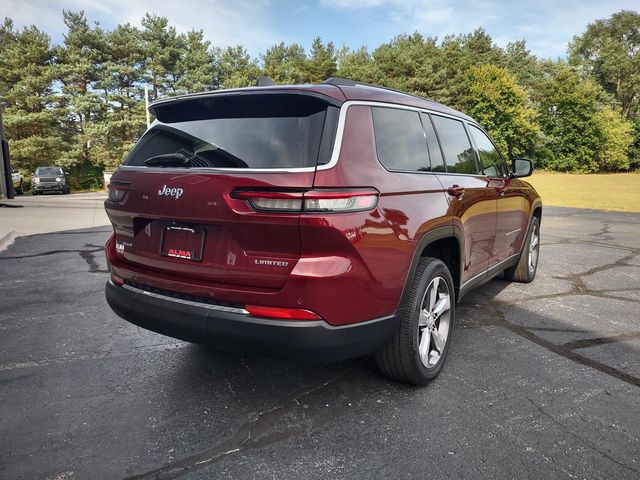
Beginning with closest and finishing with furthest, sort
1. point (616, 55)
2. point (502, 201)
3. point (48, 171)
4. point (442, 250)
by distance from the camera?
point (442, 250), point (502, 201), point (48, 171), point (616, 55)

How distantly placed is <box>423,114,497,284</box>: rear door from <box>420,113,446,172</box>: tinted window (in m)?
0.02

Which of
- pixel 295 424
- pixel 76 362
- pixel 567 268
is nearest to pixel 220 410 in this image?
pixel 295 424

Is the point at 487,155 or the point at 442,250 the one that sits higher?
the point at 487,155

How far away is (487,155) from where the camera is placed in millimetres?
4438

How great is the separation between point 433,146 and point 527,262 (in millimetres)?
2894

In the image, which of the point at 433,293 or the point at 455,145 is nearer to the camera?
the point at 433,293

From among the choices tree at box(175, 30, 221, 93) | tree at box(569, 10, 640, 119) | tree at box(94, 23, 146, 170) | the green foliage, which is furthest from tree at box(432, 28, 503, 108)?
tree at box(94, 23, 146, 170)

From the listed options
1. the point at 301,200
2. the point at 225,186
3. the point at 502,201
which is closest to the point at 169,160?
the point at 225,186

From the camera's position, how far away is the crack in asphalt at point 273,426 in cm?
214

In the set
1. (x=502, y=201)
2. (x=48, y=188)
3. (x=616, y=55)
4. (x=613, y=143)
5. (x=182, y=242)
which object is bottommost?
(x=48, y=188)

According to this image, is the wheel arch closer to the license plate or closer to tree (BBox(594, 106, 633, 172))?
the license plate

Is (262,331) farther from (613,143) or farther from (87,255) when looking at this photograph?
(613,143)

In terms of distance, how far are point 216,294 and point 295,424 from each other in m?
0.84

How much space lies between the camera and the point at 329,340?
227cm
